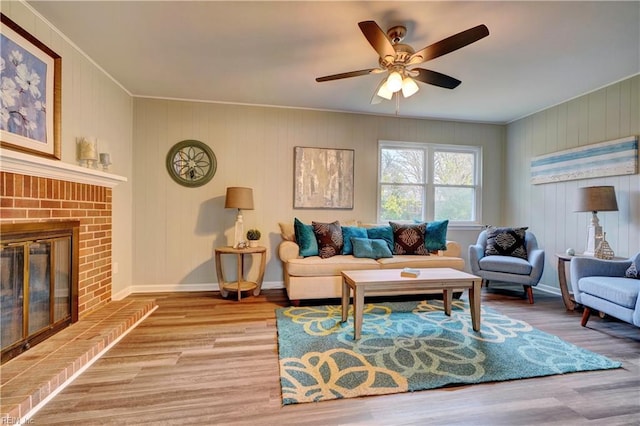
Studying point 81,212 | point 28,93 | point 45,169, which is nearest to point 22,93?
point 28,93

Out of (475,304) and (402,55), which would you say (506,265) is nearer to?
(475,304)

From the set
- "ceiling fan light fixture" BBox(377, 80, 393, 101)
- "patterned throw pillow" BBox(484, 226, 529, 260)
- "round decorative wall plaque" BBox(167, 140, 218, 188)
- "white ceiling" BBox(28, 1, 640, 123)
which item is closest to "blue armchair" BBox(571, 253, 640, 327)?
"patterned throw pillow" BBox(484, 226, 529, 260)

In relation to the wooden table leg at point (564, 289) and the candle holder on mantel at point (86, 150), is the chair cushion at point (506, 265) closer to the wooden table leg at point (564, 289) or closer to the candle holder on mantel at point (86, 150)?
the wooden table leg at point (564, 289)

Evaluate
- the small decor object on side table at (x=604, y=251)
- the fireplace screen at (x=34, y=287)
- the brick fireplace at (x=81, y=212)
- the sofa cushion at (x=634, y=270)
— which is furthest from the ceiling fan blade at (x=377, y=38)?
the small decor object on side table at (x=604, y=251)

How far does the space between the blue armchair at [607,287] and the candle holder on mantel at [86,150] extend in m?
4.62

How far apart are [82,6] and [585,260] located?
4691mm

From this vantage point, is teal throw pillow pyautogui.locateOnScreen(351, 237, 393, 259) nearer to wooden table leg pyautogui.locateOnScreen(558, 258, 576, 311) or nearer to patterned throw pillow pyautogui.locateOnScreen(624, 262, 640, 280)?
wooden table leg pyautogui.locateOnScreen(558, 258, 576, 311)

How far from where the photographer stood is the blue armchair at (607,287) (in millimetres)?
2248

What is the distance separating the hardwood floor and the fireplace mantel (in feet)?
4.54

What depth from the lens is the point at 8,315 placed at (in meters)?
1.80

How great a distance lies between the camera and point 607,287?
2.42 meters

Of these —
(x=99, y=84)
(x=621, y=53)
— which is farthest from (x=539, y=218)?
(x=99, y=84)

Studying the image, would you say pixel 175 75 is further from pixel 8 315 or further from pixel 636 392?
pixel 636 392

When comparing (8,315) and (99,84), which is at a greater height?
(99,84)
